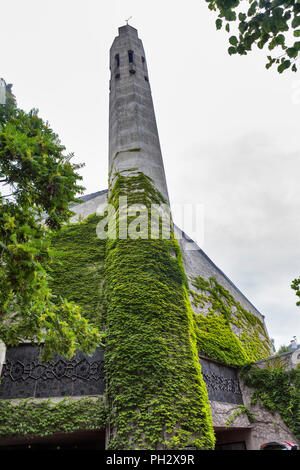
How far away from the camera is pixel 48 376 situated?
8078 mm

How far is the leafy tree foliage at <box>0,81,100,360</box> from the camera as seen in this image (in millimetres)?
3688

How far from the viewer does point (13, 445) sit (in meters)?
8.19

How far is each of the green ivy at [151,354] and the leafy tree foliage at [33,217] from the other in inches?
86.8

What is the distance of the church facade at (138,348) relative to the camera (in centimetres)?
709

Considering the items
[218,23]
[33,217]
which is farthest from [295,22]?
[33,217]

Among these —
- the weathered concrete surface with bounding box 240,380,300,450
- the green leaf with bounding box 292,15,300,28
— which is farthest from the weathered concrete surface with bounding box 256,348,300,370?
the green leaf with bounding box 292,15,300,28

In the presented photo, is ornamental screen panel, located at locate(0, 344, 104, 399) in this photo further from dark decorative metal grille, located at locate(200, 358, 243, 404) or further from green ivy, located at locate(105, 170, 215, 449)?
dark decorative metal grille, located at locate(200, 358, 243, 404)

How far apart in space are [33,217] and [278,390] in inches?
419

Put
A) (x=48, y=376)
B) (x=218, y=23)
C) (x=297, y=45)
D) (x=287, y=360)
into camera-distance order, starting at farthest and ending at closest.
Result: (x=287, y=360) → (x=48, y=376) → (x=218, y=23) → (x=297, y=45)

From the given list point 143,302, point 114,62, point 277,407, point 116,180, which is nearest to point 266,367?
point 277,407

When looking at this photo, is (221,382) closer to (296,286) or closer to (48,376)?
(48,376)

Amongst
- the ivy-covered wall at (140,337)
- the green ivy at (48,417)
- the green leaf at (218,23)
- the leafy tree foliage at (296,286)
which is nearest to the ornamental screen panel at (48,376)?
the green ivy at (48,417)

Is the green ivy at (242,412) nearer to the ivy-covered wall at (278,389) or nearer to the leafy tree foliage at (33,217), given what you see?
the ivy-covered wall at (278,389)

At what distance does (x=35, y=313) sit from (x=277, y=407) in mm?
9455
